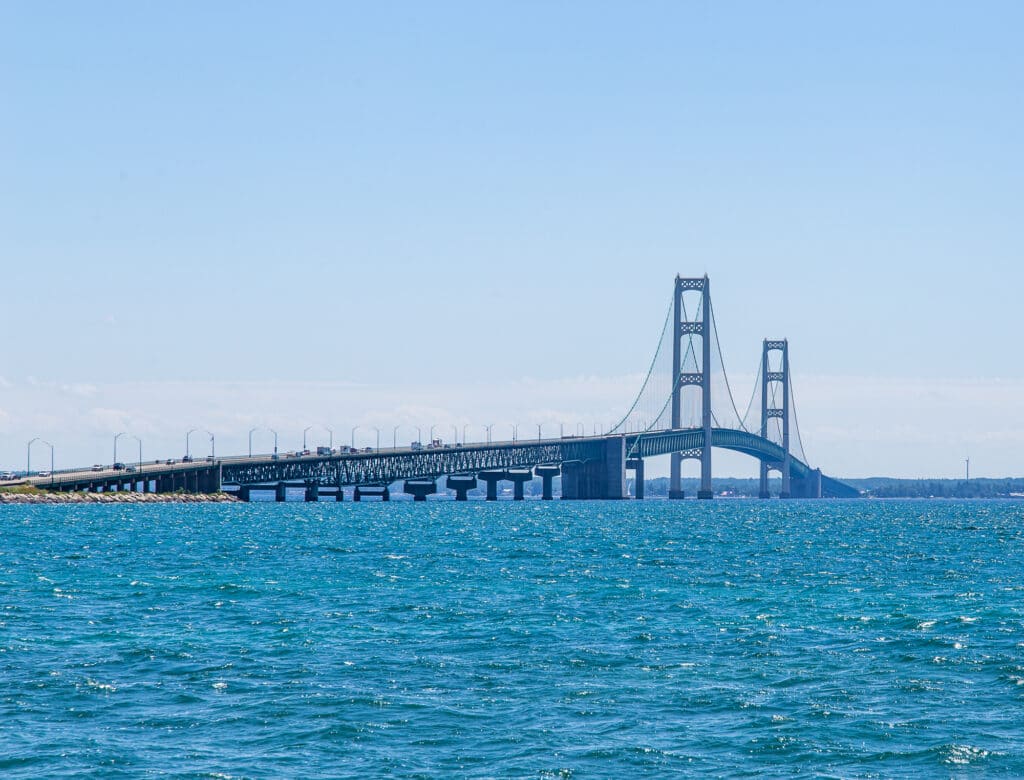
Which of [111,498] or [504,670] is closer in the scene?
[504,670]

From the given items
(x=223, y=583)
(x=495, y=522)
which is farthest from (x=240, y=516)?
(x=223, y=583)

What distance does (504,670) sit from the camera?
30.9 m

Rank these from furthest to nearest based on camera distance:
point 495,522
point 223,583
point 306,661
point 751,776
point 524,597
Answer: point 495,522 < point 223,583 < point 524,597 < point 306,661 < point 751,776

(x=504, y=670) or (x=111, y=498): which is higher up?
(x=111, y=498)

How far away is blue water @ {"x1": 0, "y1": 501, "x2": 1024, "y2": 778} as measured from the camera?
75.5 ft

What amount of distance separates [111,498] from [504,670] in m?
131

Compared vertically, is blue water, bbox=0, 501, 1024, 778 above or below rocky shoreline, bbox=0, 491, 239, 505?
below

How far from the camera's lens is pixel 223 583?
171 ft

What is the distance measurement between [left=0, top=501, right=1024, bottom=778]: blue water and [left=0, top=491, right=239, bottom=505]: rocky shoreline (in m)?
82.2

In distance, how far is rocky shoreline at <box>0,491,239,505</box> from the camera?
142 meters

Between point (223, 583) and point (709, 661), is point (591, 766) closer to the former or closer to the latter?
point (709, 661)

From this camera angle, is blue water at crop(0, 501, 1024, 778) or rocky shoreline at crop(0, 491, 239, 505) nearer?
blue water at crop(0, 501, 1024, 778)

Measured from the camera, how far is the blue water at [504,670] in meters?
23.0

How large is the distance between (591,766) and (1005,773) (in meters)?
6.22
